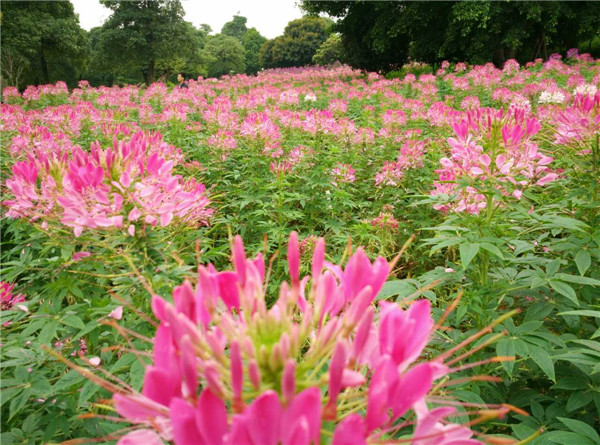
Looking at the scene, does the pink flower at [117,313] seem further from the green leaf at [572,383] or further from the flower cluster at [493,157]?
the green leaf at [572,383]

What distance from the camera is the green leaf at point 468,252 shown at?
5.58 feet

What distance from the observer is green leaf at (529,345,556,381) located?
4.98 feet

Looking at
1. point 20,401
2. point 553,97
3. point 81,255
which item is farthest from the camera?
point 553,97

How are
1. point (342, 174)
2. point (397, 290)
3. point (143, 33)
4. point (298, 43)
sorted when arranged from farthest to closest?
point (298, 43) → point (143, 33) → point (342, 174) → point (397, 290)

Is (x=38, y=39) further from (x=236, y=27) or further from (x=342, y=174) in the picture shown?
(x=236, y=27)

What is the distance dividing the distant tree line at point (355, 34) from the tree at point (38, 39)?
0.17ft

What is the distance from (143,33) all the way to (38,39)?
631 cm

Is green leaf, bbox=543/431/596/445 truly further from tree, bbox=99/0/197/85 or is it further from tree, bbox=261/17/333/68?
tree, bbox=261/17/333/68

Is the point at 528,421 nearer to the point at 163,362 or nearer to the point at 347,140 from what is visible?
the point at 163,362

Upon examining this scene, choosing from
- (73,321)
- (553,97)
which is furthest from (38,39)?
(73,321)

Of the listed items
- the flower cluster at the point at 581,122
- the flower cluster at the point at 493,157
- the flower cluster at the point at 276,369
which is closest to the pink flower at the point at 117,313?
the flower cluster at the point at 276,369

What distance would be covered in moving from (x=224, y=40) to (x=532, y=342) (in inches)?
2139

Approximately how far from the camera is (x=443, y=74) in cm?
1088

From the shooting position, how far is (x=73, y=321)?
159 centimetres
